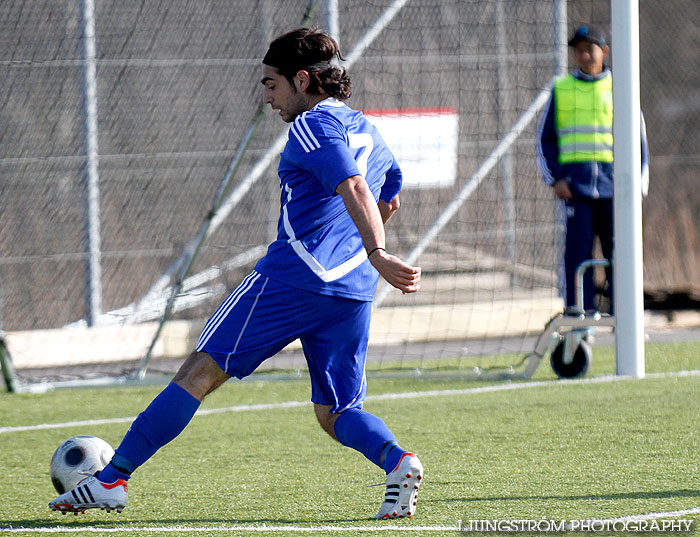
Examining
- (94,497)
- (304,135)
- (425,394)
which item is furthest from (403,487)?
(425,394)

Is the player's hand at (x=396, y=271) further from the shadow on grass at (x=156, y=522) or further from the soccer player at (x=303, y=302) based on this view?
the shadow on grass at (x=156, y=522)

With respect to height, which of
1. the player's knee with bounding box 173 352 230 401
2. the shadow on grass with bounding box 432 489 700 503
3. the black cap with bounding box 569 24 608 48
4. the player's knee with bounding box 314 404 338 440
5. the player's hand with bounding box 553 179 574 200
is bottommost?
the shadow on grass with bounding box 432 489 700 503

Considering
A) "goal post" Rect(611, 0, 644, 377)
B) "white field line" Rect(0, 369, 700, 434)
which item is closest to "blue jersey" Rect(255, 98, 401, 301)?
"white field line" Rect(0, 369, 700, 434)

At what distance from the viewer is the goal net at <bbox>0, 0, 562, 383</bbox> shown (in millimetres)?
9336

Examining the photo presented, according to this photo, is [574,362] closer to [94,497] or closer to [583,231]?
[583,231]

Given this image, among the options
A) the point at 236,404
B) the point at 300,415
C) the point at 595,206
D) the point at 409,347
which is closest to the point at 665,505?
the point at 300,415

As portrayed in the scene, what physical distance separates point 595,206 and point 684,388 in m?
1.77

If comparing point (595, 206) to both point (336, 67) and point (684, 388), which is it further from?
point (336, 67)

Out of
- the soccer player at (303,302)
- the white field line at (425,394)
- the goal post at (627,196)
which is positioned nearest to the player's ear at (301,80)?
the soccer player at (303,302)

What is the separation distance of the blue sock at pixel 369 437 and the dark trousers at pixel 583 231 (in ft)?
14.0

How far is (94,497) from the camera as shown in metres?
3.94

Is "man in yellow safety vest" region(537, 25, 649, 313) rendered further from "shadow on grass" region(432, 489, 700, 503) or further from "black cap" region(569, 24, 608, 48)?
"shadow on grass" region(432, 489, 700, 503)

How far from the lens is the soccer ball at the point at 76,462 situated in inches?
170

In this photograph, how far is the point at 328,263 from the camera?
3973mm
